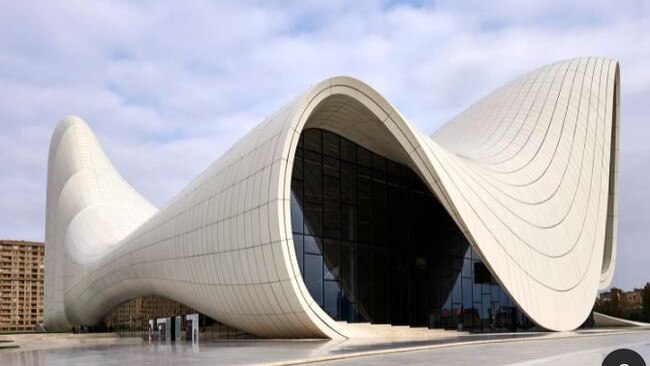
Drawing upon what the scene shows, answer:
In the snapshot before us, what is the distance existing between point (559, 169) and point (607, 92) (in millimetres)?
10452

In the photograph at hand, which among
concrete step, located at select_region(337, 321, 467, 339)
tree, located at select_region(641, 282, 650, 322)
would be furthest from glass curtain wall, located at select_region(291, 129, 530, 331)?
tree, located at select_region(641, 282, 650, 322)

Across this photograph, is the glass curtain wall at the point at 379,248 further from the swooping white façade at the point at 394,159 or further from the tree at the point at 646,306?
the tree at the point at 646,306

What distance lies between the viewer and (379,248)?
113 ft

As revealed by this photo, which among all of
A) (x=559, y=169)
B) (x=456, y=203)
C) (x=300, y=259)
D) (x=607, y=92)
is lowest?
(x=300, y=259)

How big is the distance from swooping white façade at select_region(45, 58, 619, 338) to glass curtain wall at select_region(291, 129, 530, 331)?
1659 mm

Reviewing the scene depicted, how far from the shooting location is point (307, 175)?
3136 centimetres

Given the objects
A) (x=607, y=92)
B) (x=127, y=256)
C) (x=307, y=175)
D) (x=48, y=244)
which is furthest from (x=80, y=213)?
(x=607, y=92)

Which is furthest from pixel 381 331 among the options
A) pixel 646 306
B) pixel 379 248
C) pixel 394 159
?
pixel 646 306

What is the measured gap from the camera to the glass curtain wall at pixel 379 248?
3072 cm

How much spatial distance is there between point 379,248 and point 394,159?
174 inches

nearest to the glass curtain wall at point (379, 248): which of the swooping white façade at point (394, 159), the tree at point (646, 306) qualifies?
the swooping white façade at point (394, 159)

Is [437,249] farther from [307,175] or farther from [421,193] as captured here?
[307,175]

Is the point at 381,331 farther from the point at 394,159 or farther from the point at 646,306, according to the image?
the point at 646,306

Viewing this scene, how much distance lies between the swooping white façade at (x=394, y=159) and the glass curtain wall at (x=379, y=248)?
65.3 inches
